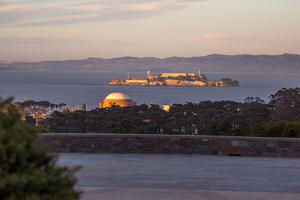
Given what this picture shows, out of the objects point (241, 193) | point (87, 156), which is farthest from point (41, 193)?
point (87, 156)

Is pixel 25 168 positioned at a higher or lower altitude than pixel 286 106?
higher

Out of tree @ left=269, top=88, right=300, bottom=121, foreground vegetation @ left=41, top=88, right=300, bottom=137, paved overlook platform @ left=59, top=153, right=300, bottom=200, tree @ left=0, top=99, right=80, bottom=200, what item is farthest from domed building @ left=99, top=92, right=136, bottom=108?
tree @ left=0, top=99, right=80, bottom=200

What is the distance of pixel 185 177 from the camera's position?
9.15 meters

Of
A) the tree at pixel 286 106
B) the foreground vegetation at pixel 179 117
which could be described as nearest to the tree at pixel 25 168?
the foreground vegetation at pixel 179 117

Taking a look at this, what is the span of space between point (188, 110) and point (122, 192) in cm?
4113

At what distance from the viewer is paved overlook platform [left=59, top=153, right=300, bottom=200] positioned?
7.36 m

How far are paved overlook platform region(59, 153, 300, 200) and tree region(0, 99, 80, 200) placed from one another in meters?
4.49

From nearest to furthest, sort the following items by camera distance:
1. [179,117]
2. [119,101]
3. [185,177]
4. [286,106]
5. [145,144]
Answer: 1. [185,177]
2. [145,144]
3. [286,106]
4. [179,117]
5. [119,101]

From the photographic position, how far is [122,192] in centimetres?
748

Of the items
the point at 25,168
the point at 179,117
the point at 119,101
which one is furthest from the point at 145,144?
the point at 119,101

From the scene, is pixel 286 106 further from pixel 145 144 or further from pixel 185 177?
pixel 185 177

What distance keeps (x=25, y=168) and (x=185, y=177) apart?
22.6ft

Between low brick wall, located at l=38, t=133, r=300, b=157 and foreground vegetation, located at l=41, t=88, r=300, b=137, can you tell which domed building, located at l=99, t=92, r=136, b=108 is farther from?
low brick wall, located at l=38, t=133, r=300, b=157

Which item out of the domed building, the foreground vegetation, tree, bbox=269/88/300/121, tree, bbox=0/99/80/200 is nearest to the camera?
tree, bbox=0/99/80/200
